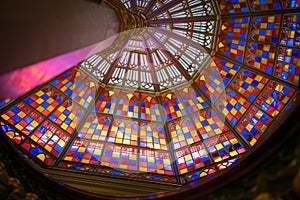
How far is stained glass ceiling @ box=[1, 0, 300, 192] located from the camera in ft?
27.9

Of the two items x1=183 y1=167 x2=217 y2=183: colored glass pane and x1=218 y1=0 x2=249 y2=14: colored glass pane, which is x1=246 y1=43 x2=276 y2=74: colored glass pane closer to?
x1=218 y1=0 x2=249 y2=14: colored glass pane

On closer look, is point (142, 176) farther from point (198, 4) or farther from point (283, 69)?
point (198, 4)

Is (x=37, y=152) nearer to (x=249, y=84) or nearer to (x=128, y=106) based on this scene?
(x=128, y=106)

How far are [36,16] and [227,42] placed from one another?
8357 mm

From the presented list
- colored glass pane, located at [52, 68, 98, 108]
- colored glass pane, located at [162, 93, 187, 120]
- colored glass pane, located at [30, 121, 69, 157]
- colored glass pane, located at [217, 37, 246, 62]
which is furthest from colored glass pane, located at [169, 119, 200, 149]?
colored glass pane, located at [30, 121, 69, 157]

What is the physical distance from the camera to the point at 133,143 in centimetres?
971

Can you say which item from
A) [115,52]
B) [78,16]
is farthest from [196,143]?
[78,16]

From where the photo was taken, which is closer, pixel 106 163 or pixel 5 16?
pixel 5 16

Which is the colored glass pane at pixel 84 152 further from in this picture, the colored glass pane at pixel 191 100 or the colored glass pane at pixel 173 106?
the colored glass pane at pixel 191 100

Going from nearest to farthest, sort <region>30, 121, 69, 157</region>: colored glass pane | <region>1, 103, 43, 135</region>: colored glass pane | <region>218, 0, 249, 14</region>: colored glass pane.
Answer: <region>1, 103, 43, 135</region>: colored glass pane → <region>30, 121, 69, 157</region>: colored glass pane → <region>218, 0, 249, 14</region>: colored glass pane

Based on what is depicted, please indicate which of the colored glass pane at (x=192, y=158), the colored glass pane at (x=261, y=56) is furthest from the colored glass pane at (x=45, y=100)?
A: the colored glass pane at (x=261, y=56)

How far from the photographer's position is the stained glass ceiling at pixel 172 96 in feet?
27.9

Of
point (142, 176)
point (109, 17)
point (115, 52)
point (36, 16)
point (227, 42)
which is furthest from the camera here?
point (115, 52)

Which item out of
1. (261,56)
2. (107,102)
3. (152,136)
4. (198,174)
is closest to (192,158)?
(198,174)
